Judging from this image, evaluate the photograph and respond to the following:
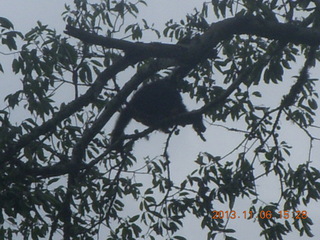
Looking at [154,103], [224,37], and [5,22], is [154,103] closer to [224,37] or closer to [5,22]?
[224,37]

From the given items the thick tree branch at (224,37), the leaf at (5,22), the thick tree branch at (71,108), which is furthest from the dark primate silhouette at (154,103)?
the leaf at (5,22)

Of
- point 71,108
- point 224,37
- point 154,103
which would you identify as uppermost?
point 154,103

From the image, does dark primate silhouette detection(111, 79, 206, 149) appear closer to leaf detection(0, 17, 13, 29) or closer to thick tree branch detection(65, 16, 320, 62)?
thick tree branch detection(65, 16, 320, 62)

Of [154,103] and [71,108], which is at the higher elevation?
[154,103]

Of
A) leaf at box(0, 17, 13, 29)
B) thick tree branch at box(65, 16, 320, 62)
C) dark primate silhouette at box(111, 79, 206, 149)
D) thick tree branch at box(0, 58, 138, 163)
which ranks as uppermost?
dark primate silhouette at box(111, 79, 206, 149)

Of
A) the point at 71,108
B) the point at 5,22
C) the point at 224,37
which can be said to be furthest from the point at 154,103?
the point at 5,22

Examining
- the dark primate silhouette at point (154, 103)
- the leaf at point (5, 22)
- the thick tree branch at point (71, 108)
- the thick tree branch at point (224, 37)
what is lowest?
the thick tree branch at point (71, 108)

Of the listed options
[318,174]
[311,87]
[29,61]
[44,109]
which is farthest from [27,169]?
[311,87]

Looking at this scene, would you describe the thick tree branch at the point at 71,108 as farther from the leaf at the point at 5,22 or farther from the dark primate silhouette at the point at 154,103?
the dark primate silhouette at the point at 154,103

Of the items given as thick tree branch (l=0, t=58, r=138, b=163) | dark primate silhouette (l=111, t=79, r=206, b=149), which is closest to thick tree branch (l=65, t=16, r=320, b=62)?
thick tree branch (l=0, t=58, r=138, b=163)

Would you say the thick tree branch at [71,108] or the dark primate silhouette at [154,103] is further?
the dark primate silhouette at [154,103]

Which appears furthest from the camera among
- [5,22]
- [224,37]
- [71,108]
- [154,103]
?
[154,103]

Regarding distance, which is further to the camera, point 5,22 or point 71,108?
point 71,108

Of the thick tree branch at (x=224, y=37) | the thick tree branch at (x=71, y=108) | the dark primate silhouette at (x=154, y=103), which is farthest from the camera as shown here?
the dark primate silhouette at (x=154, y=103)
